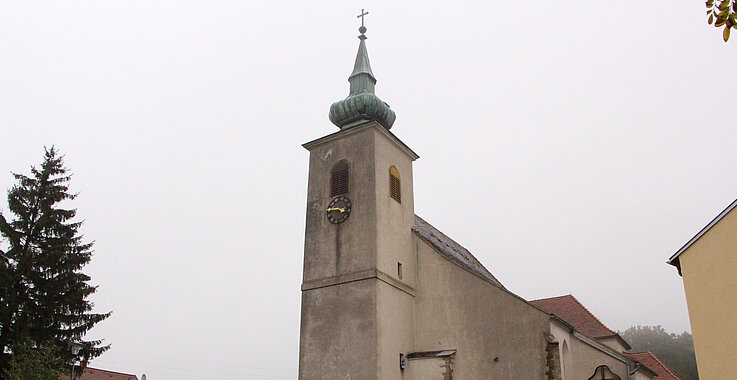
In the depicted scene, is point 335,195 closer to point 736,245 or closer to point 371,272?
point 371,272

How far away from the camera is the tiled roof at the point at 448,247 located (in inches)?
897

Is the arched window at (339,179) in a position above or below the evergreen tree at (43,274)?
above

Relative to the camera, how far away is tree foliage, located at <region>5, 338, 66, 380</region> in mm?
18844

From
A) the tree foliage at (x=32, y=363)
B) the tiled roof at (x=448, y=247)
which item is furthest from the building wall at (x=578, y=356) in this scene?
the tree foliage at (x=32, y=363)

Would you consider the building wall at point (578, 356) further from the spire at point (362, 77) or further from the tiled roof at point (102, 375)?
the tiled roof at point (102, 375)

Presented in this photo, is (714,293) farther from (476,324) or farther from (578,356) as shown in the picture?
(578,356)

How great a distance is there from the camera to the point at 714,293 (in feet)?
46.9

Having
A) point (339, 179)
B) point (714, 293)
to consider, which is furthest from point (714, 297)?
point (339, 179)

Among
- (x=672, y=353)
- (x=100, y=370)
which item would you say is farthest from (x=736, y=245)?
(x=672, y=353)

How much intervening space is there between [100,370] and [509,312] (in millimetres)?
26584

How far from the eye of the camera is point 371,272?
820 inches

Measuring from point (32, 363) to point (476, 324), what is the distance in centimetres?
1324

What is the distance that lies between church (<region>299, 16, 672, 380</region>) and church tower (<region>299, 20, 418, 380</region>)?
37 mm

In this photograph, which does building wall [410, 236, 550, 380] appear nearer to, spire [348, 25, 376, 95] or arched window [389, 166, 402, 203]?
arched window [389, 166, 402, 203]
